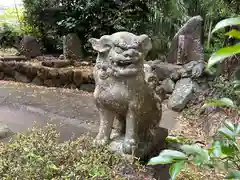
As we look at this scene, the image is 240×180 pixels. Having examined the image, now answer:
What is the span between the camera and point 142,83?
219 centimetres

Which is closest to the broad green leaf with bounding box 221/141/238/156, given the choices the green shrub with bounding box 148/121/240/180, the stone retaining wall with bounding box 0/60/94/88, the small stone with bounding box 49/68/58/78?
the green shrub with bounding box 148/121/240/180

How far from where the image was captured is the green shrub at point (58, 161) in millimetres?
1872

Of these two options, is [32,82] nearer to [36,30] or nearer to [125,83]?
[36,30]

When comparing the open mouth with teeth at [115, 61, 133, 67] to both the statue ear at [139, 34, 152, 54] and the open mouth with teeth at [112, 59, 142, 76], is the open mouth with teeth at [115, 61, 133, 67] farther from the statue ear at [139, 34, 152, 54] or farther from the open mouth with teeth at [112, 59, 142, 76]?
the statue ear at [139, 34, 152, 54]

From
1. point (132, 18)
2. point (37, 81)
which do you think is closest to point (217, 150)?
point (37, 81)

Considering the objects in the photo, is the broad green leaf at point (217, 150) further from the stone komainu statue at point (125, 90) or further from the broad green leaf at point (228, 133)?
the stone komainu statue at point (125, 90)

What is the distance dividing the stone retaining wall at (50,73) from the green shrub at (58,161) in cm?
389

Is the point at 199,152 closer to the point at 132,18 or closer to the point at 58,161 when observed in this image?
the point at 58,161

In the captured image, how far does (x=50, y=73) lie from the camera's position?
621 cm

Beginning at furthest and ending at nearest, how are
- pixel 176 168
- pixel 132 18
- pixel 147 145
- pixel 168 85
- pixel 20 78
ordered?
Result: pixel 132 18 → pixel 20 78 → pixel 168 85 → pixel 147 145 → pixel 176 168

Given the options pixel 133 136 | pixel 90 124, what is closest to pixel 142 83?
pixel 133 136

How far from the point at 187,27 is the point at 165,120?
2.11 metres

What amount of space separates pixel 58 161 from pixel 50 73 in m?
4.35

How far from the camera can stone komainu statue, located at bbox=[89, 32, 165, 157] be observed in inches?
82.8
